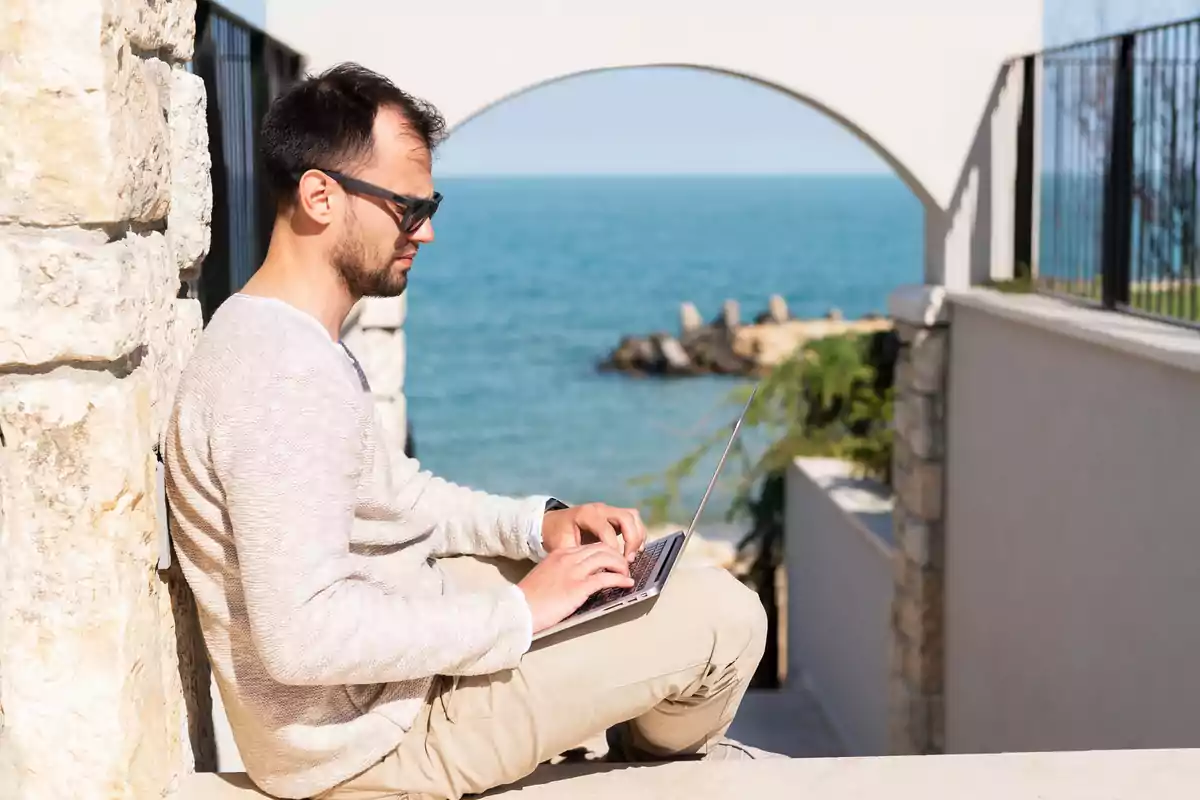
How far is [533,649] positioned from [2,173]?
962mm

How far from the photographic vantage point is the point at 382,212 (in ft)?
6.43

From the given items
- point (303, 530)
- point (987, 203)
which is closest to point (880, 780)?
point (303, 530)

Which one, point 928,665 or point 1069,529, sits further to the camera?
point 928,665

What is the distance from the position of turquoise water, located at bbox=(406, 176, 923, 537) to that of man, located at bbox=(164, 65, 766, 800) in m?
17.7

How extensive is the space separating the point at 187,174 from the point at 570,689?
99cm

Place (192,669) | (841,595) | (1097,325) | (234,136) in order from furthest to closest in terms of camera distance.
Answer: (841,595) < (1097,325) < (234,136) < (192,669)

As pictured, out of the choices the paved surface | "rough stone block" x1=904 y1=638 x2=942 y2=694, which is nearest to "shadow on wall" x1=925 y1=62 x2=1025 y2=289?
"rough stone block" x1=904 y1=638 x2=942 y2=694

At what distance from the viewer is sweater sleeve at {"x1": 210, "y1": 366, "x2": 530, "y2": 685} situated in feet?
5.74

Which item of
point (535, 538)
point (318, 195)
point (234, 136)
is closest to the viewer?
point (318, 195)

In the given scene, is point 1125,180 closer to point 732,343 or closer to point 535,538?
point 535,538

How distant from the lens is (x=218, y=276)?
332cm

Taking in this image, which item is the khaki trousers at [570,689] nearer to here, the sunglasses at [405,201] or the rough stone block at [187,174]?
the sunglasses at [405,201]

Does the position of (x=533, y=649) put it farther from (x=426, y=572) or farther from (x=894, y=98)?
(x=894, y=98)

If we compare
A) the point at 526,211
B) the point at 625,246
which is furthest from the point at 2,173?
the point at 526,211
